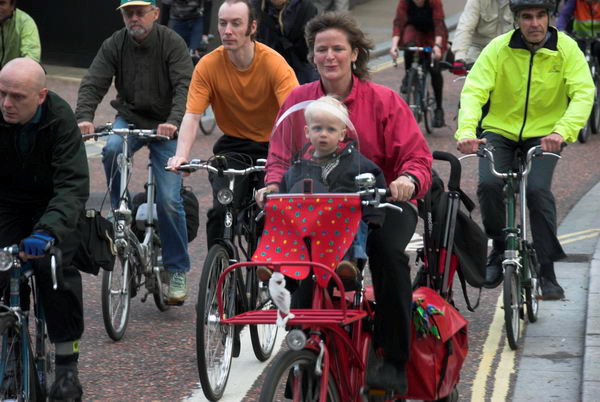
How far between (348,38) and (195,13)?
10736mm

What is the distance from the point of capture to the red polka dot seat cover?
15.9 feet

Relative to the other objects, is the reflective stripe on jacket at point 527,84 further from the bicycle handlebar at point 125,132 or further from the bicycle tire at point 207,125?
the bicycle tire at point 207,125

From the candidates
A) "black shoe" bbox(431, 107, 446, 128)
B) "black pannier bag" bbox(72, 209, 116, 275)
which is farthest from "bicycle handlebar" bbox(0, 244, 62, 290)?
"black shoe" bbox(431, 107, 446, 128)

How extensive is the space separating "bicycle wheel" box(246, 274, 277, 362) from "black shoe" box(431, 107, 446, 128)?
812 cm

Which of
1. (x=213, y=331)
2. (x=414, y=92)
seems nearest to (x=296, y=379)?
(x=213, y=331)

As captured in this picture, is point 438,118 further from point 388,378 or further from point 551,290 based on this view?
point 388,378

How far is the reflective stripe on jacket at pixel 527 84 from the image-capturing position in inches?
289

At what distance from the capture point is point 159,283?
7.81 meters

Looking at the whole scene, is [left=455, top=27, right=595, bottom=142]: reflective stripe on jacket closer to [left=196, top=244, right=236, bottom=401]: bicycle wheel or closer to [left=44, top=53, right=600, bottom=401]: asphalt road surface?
[left=44, top=53, right=600, bottom=401]: asphalt road surface

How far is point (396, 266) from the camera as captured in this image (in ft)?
16.8

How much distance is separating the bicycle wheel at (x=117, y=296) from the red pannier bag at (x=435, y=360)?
2.27 meters

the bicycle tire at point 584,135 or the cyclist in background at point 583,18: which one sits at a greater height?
the cyclist in background at point 583,18

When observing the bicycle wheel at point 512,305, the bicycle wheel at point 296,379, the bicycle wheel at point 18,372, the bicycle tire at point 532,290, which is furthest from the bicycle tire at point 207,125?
the bicycle wheel at point 296,379

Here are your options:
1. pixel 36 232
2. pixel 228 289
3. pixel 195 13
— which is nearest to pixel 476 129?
pixel 228 289
